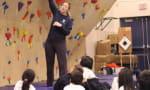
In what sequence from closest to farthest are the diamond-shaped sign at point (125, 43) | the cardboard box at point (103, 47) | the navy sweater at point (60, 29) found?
the navy sweater at point (60, 29) < the diamond-shaped sign at point (125, 43) < the cardboard box at point (103, 47)

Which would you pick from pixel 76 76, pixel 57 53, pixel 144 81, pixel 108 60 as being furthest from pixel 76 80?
pixel 108 60

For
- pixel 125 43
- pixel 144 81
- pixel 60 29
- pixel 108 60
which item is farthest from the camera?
pixel 108 60

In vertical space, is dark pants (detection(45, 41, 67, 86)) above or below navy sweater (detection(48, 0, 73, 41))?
below

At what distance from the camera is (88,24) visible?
598 centimetres

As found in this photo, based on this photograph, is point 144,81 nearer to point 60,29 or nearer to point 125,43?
point 60,29

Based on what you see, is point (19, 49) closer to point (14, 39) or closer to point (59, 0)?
point (14, 39)

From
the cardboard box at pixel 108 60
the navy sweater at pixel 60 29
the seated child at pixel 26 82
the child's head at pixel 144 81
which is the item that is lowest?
the cardboard box at pixel 108 60

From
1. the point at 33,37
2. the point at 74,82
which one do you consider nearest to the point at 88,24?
the point at 33,37

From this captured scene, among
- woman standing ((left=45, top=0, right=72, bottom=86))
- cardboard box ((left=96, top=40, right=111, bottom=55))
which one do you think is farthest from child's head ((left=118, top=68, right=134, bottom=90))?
cardboard box ((left=96, top=40, right=111, bottom=55))

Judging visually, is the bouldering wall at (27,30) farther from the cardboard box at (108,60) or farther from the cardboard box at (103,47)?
the cardboard box at (103,47)

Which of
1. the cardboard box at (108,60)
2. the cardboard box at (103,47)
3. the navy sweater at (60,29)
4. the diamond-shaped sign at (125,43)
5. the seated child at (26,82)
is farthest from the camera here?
the cardboard box at (103,47)

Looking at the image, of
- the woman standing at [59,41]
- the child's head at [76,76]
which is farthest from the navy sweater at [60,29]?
the child's head at [76,76]

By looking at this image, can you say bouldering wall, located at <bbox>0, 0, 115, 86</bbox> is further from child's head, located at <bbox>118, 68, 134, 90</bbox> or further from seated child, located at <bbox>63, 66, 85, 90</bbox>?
child's head, located at <bbox>118, 68, 134, 90</bbox>

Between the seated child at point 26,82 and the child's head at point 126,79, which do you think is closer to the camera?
the child's head at point 126,79
